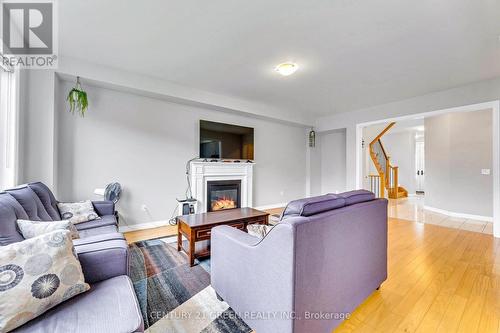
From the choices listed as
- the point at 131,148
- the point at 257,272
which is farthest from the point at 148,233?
the point at 257,272

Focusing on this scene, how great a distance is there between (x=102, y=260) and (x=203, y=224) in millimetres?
1083

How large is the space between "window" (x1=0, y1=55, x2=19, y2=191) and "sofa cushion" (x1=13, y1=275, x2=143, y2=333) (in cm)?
212

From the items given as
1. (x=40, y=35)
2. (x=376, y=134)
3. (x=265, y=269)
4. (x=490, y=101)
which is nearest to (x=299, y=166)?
(x=376, y=134)

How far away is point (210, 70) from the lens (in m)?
3.10

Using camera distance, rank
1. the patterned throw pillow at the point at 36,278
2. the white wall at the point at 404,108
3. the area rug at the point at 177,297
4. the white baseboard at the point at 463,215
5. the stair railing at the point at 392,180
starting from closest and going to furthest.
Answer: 1. the patterned throw pillow at the point at 36,278
2. the area rug at the point at 177,297
3. the white wall at the point at 404,108
4. the white baseboard at the point at 463,215
5. the stair railing at the point at 392,180

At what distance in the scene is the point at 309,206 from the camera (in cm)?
123

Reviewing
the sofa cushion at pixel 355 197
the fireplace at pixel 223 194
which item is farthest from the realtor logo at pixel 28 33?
the sofa cushion at pixel 355 197

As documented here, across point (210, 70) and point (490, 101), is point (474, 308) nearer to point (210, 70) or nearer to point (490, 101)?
point (490, 101)

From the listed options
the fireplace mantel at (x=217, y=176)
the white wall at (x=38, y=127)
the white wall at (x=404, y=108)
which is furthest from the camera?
the fireplace mantel at (x=217, y=176)

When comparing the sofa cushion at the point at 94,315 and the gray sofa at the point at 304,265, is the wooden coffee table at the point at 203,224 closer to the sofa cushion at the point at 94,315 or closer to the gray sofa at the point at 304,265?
the gray sofa at the point at 304,265

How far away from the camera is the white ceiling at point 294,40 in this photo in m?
1.91

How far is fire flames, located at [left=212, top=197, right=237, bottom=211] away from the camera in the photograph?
4230 mm

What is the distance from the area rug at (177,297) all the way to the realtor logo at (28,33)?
99.2 inches

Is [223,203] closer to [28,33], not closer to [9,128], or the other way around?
[9,128]
